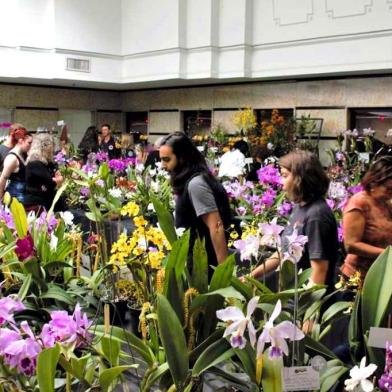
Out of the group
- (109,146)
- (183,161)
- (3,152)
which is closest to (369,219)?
(183,161)

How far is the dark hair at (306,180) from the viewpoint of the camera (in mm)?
2262

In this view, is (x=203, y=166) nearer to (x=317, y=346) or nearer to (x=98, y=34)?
(x=317, y=346)

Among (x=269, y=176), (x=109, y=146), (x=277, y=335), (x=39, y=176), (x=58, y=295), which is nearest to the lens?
(x=277, y=335)

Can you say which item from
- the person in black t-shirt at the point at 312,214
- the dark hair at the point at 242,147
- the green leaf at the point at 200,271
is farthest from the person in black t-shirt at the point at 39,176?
the dark hair at the point at 242,147

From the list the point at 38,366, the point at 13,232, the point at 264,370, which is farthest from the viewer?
the point at 13,232

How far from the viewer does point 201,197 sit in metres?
2.38

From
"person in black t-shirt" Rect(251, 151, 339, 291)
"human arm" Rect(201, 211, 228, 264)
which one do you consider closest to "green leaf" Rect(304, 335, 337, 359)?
"person in black t-shirt" Rect(251, 151, 339, 291)

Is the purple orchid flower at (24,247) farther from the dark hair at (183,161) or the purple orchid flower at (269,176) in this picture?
the purple orchid flower at (269,176)

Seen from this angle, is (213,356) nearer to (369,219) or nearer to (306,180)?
(306,180)

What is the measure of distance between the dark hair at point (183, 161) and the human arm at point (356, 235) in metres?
0.59

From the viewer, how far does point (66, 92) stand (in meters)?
10.7

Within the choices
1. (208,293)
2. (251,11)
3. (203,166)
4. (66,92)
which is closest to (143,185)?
(203,166)

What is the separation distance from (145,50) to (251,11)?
1990 millimetres

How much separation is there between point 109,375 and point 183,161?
1.43 metres
